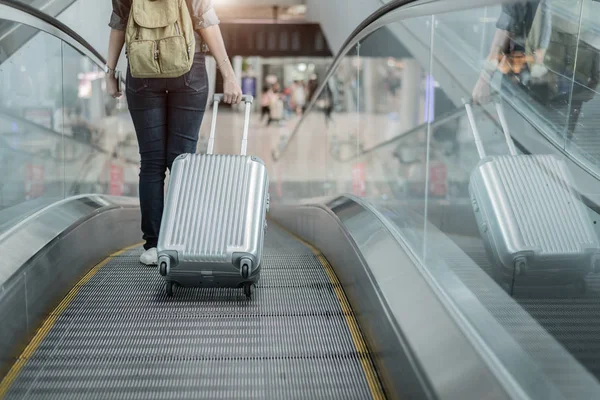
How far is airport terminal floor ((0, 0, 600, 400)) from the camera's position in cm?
174

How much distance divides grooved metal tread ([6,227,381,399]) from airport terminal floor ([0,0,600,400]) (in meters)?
0.01

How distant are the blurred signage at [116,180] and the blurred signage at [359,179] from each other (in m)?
2.50

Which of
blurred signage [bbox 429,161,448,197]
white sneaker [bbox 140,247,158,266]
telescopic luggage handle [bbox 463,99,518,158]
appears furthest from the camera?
white sneaker [bbox 140,247,158,266]

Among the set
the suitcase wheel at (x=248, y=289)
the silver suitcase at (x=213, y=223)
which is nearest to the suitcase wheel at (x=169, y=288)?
the silver suitcase at (x=213, y=223)

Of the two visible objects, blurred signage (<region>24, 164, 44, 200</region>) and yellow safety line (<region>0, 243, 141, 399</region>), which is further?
blurred signage (<region>24, 164, 44, 200</region>)

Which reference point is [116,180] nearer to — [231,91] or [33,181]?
[33,181]

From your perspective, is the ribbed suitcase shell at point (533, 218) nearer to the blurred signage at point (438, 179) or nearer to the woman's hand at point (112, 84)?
the blurred signage at point (438, 179)

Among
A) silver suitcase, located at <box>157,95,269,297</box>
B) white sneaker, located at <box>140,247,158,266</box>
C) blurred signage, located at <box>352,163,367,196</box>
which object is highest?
silver suitcase, located at <box>157,95,269,297</box>

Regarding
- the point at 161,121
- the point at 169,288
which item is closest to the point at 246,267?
the point at 169,288

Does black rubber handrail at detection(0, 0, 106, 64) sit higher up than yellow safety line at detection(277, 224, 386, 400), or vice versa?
black rubber handrail at detection(0, 0, 106, 64)

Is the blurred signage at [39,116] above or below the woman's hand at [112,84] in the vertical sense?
below

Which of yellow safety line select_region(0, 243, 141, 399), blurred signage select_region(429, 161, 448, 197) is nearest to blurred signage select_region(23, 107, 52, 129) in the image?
yellow safety line select_region(0, 243, 141, 399)

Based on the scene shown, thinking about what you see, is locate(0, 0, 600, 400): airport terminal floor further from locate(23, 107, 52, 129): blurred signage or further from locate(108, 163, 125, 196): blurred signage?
locate(108, 163, 125, 196): blurred signage

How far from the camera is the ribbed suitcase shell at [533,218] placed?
1.73 meters
